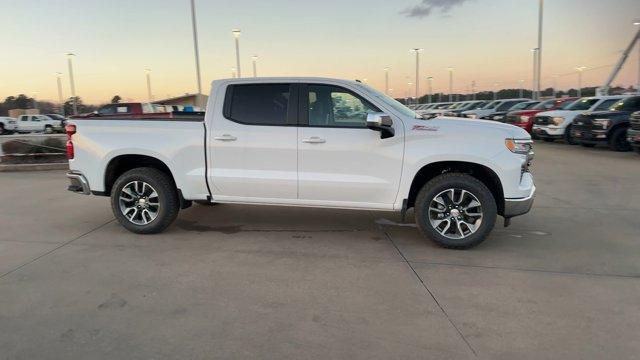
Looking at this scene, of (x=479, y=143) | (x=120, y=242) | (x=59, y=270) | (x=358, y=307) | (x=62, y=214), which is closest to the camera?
(x=358, y=307)

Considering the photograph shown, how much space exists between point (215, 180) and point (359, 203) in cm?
175

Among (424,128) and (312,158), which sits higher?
(424,128)

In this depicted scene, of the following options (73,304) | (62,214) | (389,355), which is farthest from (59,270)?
(389,355)

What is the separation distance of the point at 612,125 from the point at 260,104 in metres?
13.0

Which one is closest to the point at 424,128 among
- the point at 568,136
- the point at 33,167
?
the point at 33,167

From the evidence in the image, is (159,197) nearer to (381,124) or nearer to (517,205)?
(381,124)

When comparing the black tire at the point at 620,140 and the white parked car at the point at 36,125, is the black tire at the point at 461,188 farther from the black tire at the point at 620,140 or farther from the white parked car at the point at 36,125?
the white parked car at the point at 36,125

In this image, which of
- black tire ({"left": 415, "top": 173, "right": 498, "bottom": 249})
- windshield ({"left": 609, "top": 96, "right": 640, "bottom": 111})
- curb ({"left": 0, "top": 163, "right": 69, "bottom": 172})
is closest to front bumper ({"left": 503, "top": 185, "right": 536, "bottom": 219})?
black tire ({"left": 415, "top": 173, "right": 498, "bottom": 249})

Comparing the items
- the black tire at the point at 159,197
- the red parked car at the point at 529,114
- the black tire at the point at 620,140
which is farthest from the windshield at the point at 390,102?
the red parked car at the point at 529,114

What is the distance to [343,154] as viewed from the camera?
553 centimetres

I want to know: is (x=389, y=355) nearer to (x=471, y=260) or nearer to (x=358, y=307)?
(x=358, y=307)

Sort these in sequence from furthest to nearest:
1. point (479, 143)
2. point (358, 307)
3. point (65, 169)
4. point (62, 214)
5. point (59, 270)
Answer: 1. point (65, 169)
2. point (62, 214)
3. point (479, 143)
4. point (59, 270)
5. point (358, 307)

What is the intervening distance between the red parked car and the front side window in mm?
15815

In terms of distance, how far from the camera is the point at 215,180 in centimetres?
587
